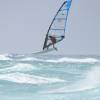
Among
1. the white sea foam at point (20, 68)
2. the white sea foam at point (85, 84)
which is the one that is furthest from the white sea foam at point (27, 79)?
the white sea foam at point (20, 68)

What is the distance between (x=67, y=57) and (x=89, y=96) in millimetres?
2296

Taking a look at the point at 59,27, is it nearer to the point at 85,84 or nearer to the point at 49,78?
the point at 49,78

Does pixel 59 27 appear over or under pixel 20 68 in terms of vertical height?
over

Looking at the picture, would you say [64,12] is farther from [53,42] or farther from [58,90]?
[58,90]

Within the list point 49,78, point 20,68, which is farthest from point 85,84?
point 20,68

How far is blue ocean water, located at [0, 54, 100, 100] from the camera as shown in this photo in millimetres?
2791

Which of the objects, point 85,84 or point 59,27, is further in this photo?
point 59,27

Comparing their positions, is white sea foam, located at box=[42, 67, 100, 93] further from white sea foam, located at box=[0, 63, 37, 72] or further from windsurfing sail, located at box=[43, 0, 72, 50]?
white sea foam, located at box=[0, 63, 37, 72]

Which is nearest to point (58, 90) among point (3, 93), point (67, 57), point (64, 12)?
point (3, 93)

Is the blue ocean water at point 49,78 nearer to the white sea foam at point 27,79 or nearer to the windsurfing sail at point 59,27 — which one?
the white sea foam at point 27,79

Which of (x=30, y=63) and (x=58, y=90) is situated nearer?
(x=58, y=90)

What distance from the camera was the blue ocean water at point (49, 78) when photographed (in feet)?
9.16

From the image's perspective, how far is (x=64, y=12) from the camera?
347 cm

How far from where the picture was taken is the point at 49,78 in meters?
3.46
